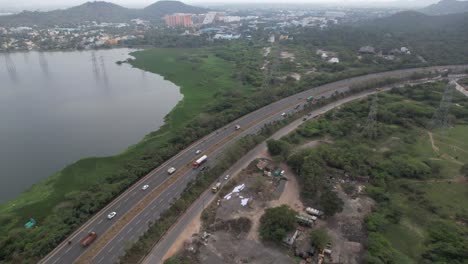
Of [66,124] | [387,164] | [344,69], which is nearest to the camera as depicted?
[387,164]

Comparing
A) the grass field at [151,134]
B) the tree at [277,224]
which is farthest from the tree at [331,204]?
the grass field at [151,134]

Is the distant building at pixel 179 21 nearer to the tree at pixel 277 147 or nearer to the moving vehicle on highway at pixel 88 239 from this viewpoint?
the tree at pixel 277 147

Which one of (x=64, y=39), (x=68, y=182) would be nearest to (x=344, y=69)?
(x=68, y=182)

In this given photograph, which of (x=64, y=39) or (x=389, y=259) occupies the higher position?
(x=64, y=39)

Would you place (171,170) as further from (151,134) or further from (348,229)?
(348,229)

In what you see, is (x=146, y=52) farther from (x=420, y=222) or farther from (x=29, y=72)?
(x=420, y=222)

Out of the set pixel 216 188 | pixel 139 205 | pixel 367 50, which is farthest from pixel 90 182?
pixel 367 50

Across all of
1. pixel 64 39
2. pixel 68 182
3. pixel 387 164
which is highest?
pixel 64 39
